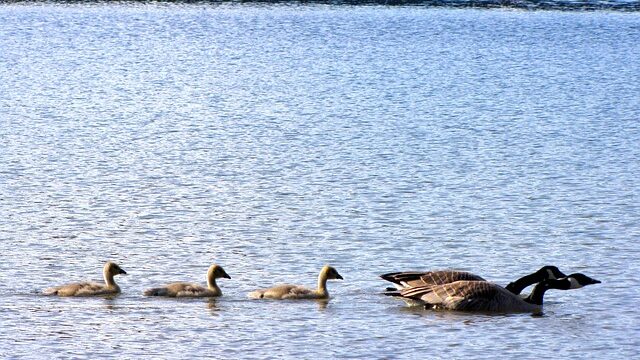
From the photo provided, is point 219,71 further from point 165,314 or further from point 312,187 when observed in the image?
point 165,314

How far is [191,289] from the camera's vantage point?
1967 centimetres

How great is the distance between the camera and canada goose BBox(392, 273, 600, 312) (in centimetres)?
1923

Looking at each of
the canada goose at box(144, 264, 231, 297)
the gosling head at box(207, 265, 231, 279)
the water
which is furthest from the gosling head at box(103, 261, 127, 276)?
the gosling head at box(207, 265, 231, 279)

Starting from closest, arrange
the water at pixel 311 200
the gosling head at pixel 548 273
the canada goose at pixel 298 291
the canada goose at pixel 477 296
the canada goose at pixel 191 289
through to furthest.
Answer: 1. the water at pixel 311 200
2. the canada goose at pixel 477 296
3. the canada goose at pixel 298 291
4. the canada goose at pixel 191 289
5. the gosling head at pixel 548 273

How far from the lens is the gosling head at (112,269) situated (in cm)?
1986

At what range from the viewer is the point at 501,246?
23641 mm

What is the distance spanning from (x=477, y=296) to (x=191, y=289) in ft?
12.4

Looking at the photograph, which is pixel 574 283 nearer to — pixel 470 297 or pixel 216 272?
pixel 470 297

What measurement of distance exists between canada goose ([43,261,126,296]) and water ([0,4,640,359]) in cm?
14

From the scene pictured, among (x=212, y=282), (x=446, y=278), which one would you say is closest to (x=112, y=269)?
(x=212, y=282)

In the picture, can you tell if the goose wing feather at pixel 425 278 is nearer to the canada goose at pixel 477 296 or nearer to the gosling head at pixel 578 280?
the canada goose at pixel 477 296

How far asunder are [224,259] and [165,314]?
3.62m

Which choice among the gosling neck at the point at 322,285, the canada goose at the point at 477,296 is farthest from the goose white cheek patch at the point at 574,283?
the gosling neck at the point at 322,285

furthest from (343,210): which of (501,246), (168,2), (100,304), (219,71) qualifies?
(168,2)
